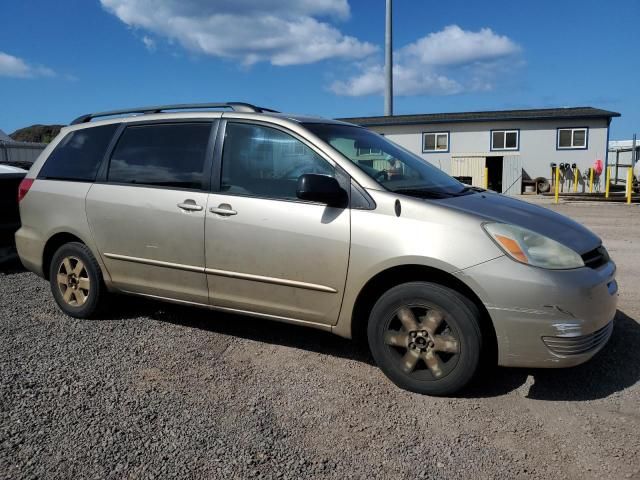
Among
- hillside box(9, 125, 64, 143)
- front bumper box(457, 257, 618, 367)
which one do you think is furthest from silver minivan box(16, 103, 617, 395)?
hillside box(9, 125, 64, 143)

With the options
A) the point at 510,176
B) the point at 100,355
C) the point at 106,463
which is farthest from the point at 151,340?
the point at 510,176

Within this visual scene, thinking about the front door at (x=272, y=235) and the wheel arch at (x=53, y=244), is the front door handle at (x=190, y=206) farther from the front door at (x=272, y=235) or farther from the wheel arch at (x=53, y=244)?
the wheel arch at (x=53, y=244)

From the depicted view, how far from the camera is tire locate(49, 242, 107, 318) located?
4.69m

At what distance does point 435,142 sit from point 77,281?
2715 cm

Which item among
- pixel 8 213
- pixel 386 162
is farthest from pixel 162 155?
pixel 8 213

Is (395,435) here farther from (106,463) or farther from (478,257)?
(106,463)

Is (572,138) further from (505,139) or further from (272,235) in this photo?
(272,235)

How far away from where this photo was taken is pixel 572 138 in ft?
90.7

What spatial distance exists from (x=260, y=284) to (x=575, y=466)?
→ 2.20 m

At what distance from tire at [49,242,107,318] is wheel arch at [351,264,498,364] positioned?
239 cm

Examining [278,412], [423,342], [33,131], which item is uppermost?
[33,131]

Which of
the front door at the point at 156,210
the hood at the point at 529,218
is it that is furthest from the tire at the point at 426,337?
the front door at the point at 156,210

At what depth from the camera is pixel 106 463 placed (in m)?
2.65

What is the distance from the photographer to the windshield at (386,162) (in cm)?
376
